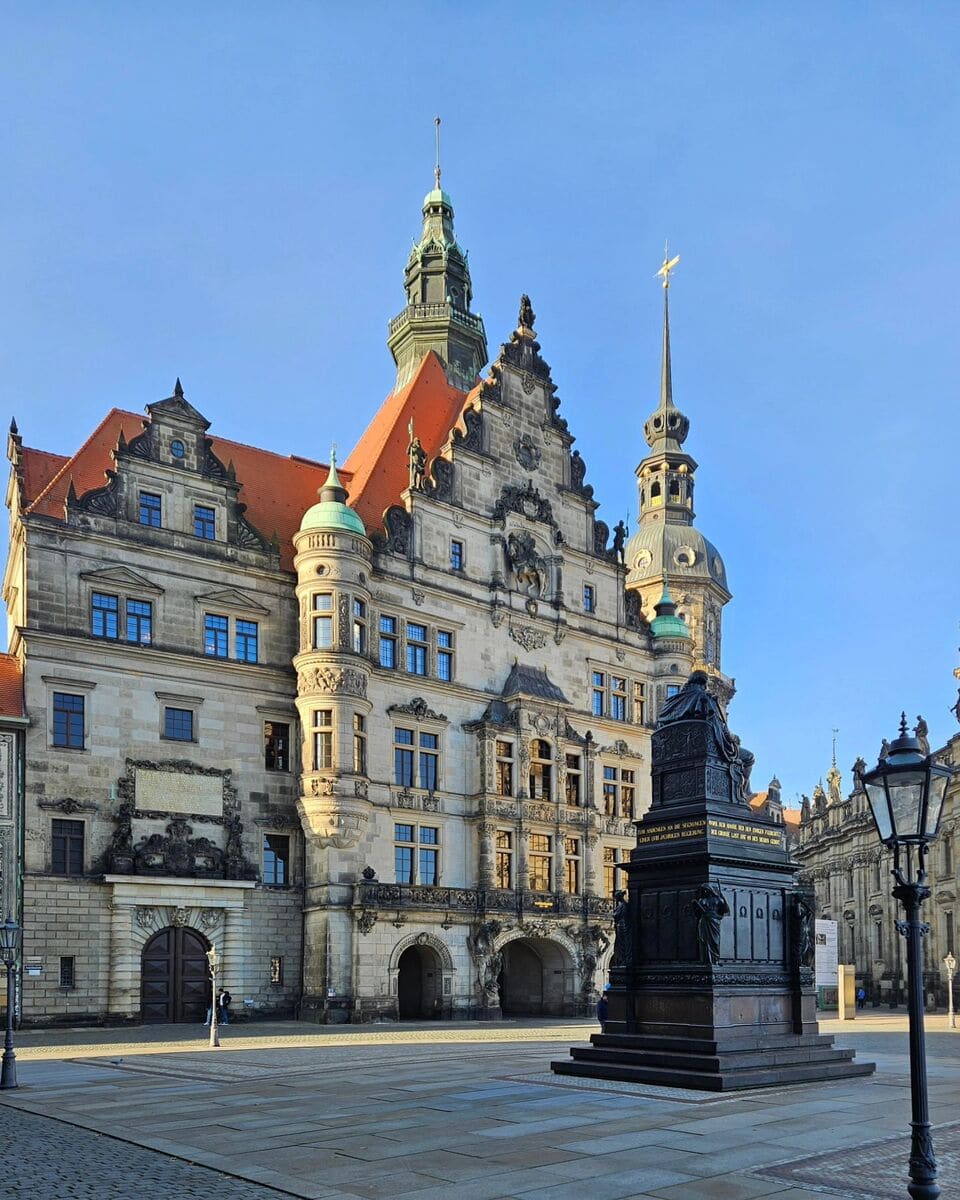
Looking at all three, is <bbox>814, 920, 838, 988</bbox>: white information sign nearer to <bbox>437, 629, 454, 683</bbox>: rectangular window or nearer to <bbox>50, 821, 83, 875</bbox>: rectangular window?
<bbox>437, 629, 454, 683</bbox>: rectangular window

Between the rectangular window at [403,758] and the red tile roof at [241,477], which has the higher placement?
the red tile roof at [241,477]

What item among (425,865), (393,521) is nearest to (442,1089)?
(425,865)

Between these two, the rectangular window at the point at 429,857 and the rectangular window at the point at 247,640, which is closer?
the rectangular window at the point at 247,640

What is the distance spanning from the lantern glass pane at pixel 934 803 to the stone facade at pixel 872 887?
57029 mm

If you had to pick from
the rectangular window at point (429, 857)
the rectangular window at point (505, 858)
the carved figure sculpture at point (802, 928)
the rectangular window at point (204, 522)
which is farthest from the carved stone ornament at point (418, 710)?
the carved figure sculpture at point (802, 928)

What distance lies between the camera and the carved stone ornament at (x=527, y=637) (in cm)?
5372

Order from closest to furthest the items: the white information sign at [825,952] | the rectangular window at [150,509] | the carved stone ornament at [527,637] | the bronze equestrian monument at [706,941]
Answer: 1. the bronze equestrian monument at [706,941]
2. the rectangular window at [150,509]
3. the white information sign at [825,952]
4. the carved stone ornament at [527,637]

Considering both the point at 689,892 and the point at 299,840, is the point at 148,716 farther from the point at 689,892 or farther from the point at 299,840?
the point at 689,892

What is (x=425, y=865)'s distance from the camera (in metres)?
48.7

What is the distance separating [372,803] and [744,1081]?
28.1 m

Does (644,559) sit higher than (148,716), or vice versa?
(644,559)

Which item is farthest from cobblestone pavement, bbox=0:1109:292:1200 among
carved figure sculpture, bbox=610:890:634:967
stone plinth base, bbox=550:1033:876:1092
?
carved figure sculpture, bbox=610:890:634:967

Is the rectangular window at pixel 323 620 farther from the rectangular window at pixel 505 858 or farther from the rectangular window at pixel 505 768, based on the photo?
the rectangular window at pixel 505 858

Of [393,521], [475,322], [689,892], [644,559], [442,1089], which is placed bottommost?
[442,1089]
